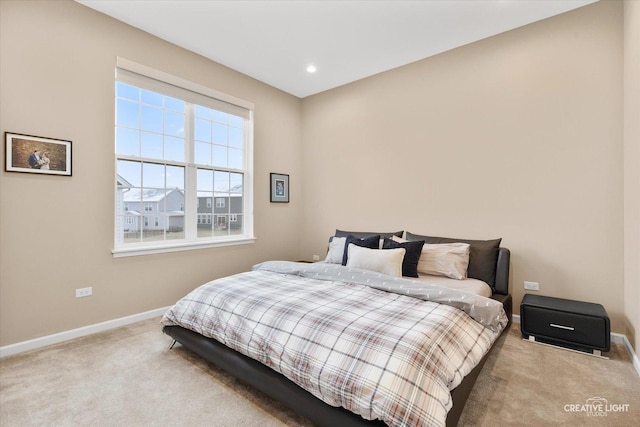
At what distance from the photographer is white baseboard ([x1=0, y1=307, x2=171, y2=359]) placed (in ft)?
8.33

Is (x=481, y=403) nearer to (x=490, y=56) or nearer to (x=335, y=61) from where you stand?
(x=490, y=56)

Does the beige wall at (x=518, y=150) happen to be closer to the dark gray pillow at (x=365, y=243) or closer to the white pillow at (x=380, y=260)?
the dark gray pillow at (x=365, y=243)

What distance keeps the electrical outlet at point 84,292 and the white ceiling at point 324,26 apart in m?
2.68

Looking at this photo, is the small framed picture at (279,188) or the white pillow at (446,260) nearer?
the white pillow at (446,260)


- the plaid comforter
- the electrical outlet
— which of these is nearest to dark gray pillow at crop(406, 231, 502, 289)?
the plaid comforter

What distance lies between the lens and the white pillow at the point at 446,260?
10.2 ft

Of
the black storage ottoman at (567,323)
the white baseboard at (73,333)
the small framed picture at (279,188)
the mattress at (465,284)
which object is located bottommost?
the white baseboard at (73,333)

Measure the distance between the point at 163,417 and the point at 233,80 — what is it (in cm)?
382

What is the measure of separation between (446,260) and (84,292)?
11.7 feet

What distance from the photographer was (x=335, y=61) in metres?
3.88

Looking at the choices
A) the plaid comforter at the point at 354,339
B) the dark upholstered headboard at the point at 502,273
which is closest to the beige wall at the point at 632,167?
the dark upholstered headboard at the point at 502,273

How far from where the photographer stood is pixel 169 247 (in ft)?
11.5

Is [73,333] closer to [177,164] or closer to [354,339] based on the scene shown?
[177,164]

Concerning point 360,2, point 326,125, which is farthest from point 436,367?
point 326,125
